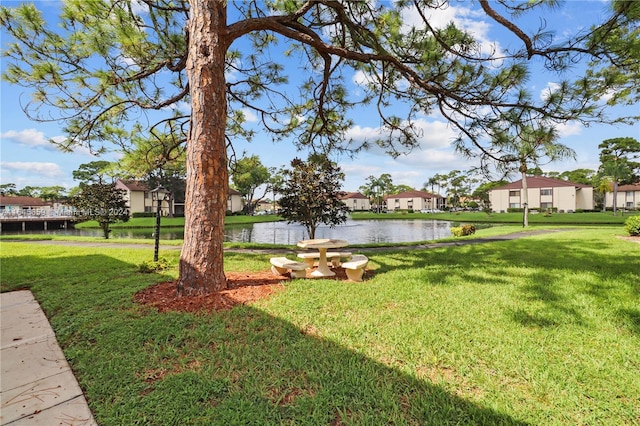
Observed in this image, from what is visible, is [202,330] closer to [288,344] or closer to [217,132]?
[288,344]

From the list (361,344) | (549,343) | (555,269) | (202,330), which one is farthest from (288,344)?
(555,269)

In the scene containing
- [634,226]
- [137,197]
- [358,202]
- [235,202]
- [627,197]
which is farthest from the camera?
[358,202]

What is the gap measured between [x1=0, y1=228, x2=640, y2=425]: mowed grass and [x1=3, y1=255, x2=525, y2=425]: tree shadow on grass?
10 mm

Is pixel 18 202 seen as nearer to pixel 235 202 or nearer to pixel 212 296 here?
pixel 235 202

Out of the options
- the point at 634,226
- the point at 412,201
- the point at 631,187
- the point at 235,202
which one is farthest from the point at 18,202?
the point at 631,187

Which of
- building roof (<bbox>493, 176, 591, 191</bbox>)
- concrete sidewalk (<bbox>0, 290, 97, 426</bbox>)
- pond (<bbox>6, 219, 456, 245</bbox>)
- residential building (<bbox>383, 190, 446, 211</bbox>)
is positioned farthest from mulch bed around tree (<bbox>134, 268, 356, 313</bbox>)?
residential building (<bbox>383, 190, 446, 211</bbox>)

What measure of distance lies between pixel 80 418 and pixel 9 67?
5.94 m

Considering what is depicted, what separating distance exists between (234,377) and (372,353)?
46.7 inches

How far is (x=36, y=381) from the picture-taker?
7.57ft

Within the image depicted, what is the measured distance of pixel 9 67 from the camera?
476 centimetres

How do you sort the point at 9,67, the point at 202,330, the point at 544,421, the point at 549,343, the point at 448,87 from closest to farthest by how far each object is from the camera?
the point at 544,421 < the point at 549,343 < the point at 202,330 < the point at 9,67 < the point at 448,87

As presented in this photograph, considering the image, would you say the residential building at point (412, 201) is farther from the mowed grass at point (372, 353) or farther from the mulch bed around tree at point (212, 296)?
the mulch bed around tree at point (212, 296)

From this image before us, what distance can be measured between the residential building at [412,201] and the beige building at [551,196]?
23.1 m

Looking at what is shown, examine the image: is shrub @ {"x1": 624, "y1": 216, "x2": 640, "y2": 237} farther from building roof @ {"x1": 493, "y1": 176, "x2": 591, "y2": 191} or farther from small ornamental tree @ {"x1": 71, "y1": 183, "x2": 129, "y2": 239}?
building roof @ {"x1": 493, "y1": 176, "x2": 591, "y2": 191}
